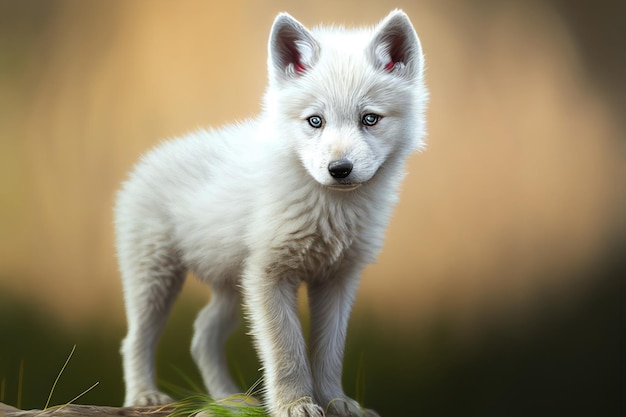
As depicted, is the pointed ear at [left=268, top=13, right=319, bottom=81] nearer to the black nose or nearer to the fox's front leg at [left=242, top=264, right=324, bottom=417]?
the black nose

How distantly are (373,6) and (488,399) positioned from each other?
62.7 inches

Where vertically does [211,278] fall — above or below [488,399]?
above

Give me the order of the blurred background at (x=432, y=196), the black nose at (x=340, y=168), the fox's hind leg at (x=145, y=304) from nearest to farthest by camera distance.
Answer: the black nose at (x=340, y=168) → the fox's hind leg at (x=145, y=304) → the blurred background at (x=432, y=196)

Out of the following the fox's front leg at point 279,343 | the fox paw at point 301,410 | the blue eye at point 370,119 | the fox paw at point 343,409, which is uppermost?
the blue eye at point 370,119

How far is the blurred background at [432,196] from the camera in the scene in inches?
110

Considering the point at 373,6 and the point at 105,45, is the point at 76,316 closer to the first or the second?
the point at 105,45

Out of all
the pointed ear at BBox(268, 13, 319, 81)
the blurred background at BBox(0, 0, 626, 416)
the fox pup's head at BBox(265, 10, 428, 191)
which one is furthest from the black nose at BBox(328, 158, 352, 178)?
the blurred background at BBox(0, 0, 626, 416)

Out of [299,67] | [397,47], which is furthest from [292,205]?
[397,47]

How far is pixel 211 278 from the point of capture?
7.98 feet

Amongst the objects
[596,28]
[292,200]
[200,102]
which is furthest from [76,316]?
[596,28]

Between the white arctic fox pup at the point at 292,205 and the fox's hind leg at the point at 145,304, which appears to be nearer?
the white arctic fox pup at the point at 292,205

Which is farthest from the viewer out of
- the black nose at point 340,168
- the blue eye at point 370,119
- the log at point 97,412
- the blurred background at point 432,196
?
the blurred background at point 432,196

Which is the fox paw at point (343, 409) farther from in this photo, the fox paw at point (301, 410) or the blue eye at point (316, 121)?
the blue eye at point (316, 121)

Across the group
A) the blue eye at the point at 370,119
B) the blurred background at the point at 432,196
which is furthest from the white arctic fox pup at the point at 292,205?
the blurred background at the point at 432,196
